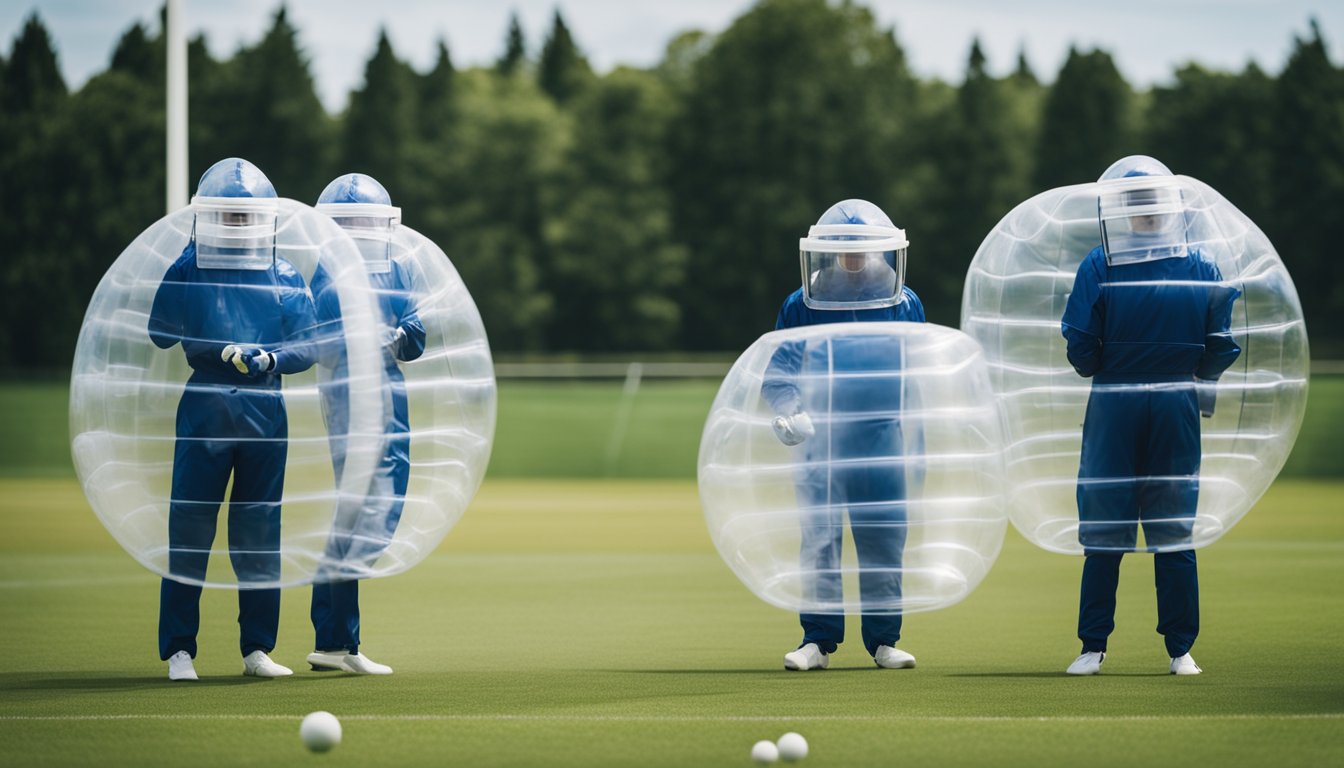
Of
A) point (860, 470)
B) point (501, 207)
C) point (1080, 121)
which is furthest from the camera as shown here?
point (1080, 121)

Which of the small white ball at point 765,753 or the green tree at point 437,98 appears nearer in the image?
the small white ball at point 765,753

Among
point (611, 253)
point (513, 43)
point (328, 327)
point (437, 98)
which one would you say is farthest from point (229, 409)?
point (513, 43)

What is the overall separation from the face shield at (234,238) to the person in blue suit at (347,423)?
266 millimetres

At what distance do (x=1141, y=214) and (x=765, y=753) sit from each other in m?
3.16

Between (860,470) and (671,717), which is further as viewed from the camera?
(860,470)

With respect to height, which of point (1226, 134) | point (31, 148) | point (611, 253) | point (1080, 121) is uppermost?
point (1080, 121)

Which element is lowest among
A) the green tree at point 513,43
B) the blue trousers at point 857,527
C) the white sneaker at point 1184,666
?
the white sneaker at point 1184,666

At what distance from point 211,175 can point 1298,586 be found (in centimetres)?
763

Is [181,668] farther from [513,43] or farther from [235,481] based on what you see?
[513,43]

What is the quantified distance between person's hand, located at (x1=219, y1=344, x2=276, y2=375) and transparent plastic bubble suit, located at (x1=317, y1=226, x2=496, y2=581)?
472 mm

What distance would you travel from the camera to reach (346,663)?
778 centimetres

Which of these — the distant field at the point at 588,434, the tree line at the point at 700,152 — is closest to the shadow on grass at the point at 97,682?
the distant field at the point at 588,434

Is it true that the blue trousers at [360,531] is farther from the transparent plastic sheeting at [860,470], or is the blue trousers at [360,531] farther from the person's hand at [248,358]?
the transparent plastic sheeting at [860,470]

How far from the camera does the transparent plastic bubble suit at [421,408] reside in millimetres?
7188
